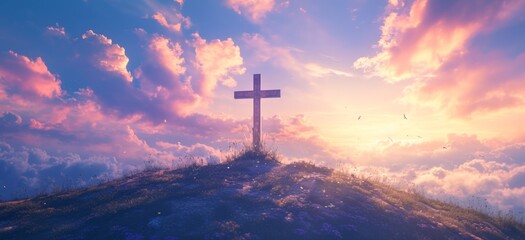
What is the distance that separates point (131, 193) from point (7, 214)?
13.6ft

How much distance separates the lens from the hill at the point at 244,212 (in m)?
10.5

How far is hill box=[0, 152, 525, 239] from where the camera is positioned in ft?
34.6

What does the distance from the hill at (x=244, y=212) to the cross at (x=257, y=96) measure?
4.39 metres

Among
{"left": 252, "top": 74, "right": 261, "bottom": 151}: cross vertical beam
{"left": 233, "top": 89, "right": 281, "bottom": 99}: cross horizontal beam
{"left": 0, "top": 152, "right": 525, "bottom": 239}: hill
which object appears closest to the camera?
{"left": 0, "top": 152, "right": 525, "bottom": 239}: hill

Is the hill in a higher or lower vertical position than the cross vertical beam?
lower

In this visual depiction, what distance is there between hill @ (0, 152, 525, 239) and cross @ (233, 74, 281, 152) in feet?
14.4

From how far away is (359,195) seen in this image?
1470 cm

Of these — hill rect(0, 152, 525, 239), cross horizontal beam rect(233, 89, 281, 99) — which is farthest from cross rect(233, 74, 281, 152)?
hill rect(0, 152, 525, 239)

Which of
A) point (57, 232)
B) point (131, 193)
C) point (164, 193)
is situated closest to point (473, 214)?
point (164, 193)

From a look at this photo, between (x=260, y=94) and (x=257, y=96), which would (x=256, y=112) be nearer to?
(x=257, y=96)

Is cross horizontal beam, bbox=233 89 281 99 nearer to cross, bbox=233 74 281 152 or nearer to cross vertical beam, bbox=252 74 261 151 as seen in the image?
cross, bbox=233 74 281 152

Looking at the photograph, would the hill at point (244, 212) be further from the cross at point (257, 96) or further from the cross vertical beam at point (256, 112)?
the cross at point (257, 96)

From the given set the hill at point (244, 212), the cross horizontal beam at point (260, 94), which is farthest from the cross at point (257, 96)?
the hill at point (244, 212)

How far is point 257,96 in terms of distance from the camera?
22.7 metres
